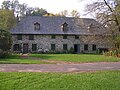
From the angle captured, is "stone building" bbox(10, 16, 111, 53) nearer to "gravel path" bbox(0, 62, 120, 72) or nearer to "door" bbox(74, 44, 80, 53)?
"door" bbox(74, 44, 80, 53)

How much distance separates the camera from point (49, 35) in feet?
196

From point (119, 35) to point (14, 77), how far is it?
97.9 feet

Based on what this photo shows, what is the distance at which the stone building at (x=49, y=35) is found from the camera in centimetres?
5866

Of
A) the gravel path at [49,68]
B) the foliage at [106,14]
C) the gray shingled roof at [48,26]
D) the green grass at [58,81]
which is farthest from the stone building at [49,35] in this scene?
the green grass at [58,81]

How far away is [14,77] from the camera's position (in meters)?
17.6

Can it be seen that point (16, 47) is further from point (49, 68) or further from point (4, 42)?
point (49, 68)

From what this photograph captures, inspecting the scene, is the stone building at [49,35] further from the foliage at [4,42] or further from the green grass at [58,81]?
the green grass at [58,81]

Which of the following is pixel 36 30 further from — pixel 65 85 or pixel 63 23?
pixel 65 85

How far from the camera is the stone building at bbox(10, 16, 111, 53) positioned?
58.7m

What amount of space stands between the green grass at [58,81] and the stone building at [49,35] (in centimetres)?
3918

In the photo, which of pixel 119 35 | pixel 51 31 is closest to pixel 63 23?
pixel 51 31

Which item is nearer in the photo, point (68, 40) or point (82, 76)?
point (82, 76)

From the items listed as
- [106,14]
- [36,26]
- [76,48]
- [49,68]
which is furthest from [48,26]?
[49,68]

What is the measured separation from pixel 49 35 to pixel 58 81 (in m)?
43.3
